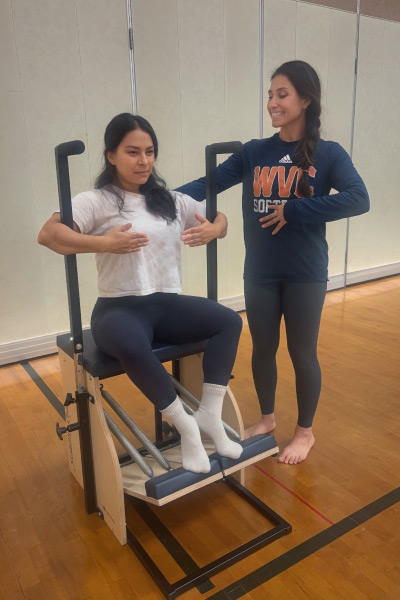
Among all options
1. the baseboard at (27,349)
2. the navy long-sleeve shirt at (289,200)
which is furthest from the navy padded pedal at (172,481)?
the baseboard at (27,349)

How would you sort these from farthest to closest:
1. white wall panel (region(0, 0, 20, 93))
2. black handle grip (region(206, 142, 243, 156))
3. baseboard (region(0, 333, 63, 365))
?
baseboard (region(0, 333, 63, 365)) < white wall panel (region(0, 0, 20, 93)) < black handle grip (region(206, 142, 243, 156))

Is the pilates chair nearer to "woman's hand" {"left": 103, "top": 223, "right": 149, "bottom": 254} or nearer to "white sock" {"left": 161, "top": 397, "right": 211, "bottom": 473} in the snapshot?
"white sock" {"left": 161, "top": 397, "right": 211, "bottom": 473}

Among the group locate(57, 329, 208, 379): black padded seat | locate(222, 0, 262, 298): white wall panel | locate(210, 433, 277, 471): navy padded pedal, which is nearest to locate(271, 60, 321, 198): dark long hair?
locate(57, 329, 208, 379): black padded seat

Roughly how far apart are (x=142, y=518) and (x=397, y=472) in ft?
3.42

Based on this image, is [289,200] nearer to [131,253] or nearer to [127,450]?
[131,253]

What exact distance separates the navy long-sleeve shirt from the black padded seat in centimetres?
47

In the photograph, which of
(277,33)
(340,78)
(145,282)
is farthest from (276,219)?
(340,78)

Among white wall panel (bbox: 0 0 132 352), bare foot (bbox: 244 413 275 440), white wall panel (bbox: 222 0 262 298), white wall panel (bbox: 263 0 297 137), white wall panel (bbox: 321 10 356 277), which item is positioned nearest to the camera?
bare foot (bbox: 244 413 275 440)

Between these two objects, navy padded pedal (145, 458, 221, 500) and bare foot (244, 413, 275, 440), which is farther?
bare foot (244, 413, 275, 440)

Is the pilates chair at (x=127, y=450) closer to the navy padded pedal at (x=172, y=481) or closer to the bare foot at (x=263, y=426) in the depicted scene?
the navy padded pedal at (x=172, y=481)

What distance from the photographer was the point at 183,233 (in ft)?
5.48

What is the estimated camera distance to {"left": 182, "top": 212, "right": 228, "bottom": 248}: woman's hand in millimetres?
1665

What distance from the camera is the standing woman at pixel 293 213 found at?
178 cm

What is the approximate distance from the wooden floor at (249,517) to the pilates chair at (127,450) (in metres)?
0.04
